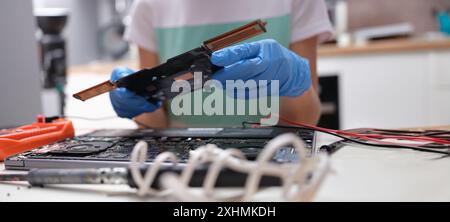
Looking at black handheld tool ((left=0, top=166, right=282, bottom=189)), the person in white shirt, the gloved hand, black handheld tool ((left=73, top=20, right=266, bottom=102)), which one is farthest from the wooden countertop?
black handheld tool ((left=0, top=166, right=282, bottom=189))

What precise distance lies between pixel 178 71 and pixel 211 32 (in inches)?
16.9

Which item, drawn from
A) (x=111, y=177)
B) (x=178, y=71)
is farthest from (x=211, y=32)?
(x=111, y=177)

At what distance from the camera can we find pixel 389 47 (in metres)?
1.76

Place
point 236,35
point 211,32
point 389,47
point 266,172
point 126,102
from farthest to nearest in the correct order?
point 389,47
point 211,32
point 126,102
point 236,35
point 266,172

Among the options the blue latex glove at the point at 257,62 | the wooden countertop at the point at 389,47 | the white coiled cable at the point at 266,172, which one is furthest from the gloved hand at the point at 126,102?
the wooden countertop at the point at 389,47

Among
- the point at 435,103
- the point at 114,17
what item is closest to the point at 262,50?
the point at 435,103

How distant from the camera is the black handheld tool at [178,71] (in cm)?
45

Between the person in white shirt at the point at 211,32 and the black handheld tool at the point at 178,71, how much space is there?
4.1 inches

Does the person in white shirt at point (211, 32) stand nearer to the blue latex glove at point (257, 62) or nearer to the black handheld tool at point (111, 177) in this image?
the blue latex glove at point (257, 62)

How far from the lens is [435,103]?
1766 millimetres

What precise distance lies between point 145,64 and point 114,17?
6.09 ft

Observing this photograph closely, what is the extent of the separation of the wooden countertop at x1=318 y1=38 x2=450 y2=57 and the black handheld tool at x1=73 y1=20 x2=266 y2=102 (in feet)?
4.31

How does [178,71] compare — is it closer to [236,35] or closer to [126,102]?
[236,35]
